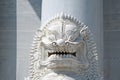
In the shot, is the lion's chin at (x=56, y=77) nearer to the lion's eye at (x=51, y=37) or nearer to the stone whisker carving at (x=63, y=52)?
the stone whisker carving at (x=63, y=52)

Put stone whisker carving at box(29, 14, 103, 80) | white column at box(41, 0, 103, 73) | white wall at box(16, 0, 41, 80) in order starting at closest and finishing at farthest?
stone whisker carving at box(29, 14, 103, 80)
white column at box(41, 0, 103, 73)
white wall at box(16, 0, 41, 80)

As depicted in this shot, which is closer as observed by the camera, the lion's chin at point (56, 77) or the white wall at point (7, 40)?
the lion's chin at point (56, 77)

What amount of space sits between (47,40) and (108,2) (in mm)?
1883

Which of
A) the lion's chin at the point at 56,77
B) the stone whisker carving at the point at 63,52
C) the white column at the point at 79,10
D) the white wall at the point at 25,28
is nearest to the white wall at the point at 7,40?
the white wall at the point at 25,28

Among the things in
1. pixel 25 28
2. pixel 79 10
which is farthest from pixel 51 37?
pixel 25 28

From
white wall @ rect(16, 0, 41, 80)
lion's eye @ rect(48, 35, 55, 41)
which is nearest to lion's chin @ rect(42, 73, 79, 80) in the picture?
lion's eye @ rect(48, 35, 55, 41)

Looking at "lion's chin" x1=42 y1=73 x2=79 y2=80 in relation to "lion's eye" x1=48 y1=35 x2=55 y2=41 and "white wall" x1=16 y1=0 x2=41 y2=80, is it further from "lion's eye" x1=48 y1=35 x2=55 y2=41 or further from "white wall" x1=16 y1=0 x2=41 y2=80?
"white wall" x1=16 y1=0 x2=41 y2=80

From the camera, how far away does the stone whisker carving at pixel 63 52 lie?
14.1 feet

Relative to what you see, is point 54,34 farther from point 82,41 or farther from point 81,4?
point 81,4

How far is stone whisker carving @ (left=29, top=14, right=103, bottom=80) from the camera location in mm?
4312

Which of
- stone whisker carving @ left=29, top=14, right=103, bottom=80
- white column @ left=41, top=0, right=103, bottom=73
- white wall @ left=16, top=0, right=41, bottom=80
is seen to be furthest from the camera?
white wall @ left=16, top=0, right=41, bottom=80

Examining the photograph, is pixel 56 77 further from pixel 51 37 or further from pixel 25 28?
pixel 25 28

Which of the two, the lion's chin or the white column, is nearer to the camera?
the lion's chin

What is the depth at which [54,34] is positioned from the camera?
14.3 feet
